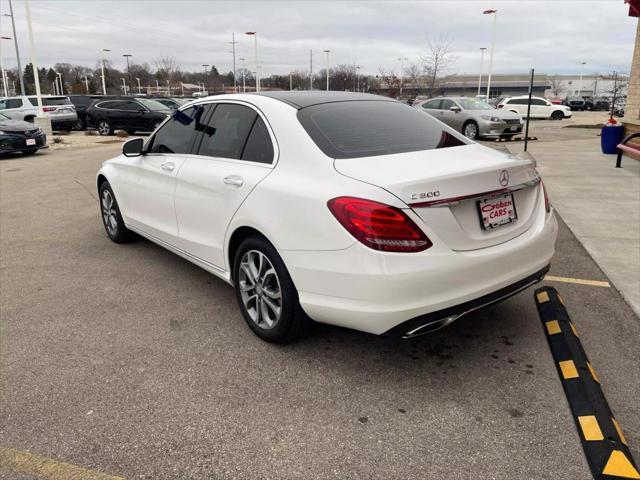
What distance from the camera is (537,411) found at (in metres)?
2.78

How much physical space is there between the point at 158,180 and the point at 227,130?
1033mm

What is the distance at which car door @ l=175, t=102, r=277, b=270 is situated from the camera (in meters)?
3.53

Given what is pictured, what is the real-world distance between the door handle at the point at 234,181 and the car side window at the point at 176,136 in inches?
34.0

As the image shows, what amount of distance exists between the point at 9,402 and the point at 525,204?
3269 mm

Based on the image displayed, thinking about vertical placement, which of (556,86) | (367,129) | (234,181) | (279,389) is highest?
(556,86)

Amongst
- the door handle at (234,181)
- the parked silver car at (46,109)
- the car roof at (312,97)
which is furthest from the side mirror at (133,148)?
the parked silver car at (46,109)

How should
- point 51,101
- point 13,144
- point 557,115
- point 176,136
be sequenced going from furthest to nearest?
1. point 557,115
2. point 51,101
3. point 13,144
4. point 176,136

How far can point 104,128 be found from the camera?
22.6 meters

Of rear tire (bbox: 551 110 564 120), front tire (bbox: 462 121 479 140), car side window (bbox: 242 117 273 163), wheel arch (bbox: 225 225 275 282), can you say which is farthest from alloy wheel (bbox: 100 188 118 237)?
rear tire (bbox: 551 110 564 120)

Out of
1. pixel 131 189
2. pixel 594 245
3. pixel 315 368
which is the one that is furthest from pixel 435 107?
pixel 315 368

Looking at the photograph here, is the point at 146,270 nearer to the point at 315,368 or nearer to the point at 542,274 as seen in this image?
the point at 315,368

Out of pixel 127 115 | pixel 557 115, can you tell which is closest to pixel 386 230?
pixel 127 115

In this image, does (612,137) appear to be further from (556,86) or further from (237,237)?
(556,86)

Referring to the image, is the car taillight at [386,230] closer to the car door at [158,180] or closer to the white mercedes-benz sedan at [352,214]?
the white mercedes-benz sedan at [352,214]
